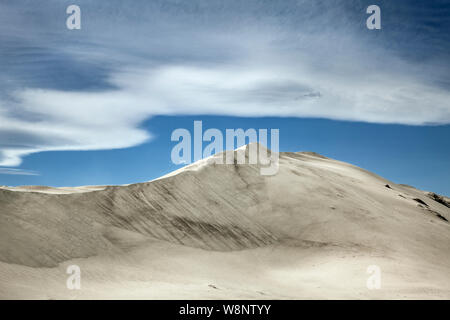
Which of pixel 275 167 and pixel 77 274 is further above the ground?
pixel 275 167

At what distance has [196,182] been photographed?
19.8m

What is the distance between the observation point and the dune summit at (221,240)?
11.7 m

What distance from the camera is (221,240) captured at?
16.7m

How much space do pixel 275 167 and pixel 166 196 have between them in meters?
7.35

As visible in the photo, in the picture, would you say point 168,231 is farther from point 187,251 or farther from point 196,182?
point 196,182

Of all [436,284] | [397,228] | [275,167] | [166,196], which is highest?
[275,167]

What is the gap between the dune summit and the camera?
11688 mm

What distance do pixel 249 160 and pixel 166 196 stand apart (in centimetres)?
639
